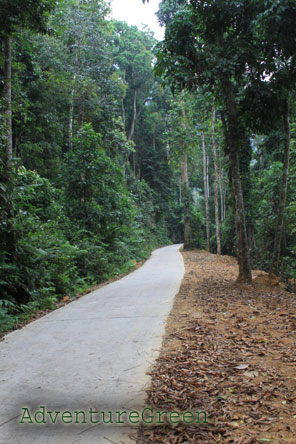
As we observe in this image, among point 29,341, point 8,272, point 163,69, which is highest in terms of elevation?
point 163,69

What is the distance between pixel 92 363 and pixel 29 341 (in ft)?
4.62

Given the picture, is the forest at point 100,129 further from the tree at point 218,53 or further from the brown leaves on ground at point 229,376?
the brown leaves on ground at point 229,376

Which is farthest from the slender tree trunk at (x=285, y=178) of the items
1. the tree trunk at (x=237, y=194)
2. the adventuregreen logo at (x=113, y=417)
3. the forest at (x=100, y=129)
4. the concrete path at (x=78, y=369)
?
the adventuregreen logo at (x=113, y=417)

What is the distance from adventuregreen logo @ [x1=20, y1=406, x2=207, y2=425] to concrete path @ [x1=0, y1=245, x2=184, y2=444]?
0.02 meters

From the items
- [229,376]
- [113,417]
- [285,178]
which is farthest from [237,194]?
[113,417]

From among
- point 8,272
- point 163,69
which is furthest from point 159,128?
point 8,272

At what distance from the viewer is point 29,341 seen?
443 centimetres

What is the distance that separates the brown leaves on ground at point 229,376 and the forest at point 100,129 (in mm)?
2922

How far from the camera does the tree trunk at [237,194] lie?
8.17 metres

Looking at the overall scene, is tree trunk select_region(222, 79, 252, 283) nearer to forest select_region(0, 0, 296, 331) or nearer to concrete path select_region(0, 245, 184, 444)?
forest select_region(0, 0, 296, 331)

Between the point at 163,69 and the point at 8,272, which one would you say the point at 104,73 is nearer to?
the point at 163,69

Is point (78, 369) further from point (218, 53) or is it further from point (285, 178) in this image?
point (218, 53)

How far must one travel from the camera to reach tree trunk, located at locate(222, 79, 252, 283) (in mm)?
8172

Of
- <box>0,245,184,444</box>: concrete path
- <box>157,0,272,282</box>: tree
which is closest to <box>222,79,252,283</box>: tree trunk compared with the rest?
<box>157,0,272,282</box>: tree
